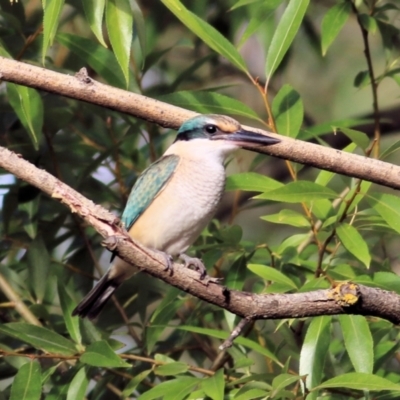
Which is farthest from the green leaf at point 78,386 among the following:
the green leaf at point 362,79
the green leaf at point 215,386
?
the green leaf at point 362,79

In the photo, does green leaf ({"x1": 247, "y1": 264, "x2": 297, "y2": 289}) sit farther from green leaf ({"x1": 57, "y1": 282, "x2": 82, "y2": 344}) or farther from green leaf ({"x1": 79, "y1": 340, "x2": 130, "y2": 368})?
green leaf ({"x1": 57, "y1": 282, "x2": 82, "y2": 344})

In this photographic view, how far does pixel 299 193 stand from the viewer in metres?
2.22

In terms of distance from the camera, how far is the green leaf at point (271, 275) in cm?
236

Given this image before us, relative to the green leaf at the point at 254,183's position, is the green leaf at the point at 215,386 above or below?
below

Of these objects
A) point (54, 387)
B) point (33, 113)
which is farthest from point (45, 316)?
point (33, 113)

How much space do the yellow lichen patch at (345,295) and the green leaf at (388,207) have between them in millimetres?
359

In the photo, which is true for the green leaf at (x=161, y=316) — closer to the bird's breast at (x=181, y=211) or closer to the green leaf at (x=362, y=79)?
the bird's breast at (x=181, y=211)

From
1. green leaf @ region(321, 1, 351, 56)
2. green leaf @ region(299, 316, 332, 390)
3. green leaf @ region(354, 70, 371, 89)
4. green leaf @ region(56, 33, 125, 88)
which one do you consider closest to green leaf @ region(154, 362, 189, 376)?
green leaf @ region(299, 316, 332, 390)

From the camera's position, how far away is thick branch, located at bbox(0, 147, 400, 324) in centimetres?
187

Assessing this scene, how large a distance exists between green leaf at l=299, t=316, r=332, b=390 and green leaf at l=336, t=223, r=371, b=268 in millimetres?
203

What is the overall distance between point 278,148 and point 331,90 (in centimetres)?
366

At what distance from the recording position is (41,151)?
10.2ft

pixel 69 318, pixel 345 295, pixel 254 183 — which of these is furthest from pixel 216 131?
pixel 345 295

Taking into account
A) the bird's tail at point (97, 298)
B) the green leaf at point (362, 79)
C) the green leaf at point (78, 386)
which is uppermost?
the green leaf at point (362, 79)
